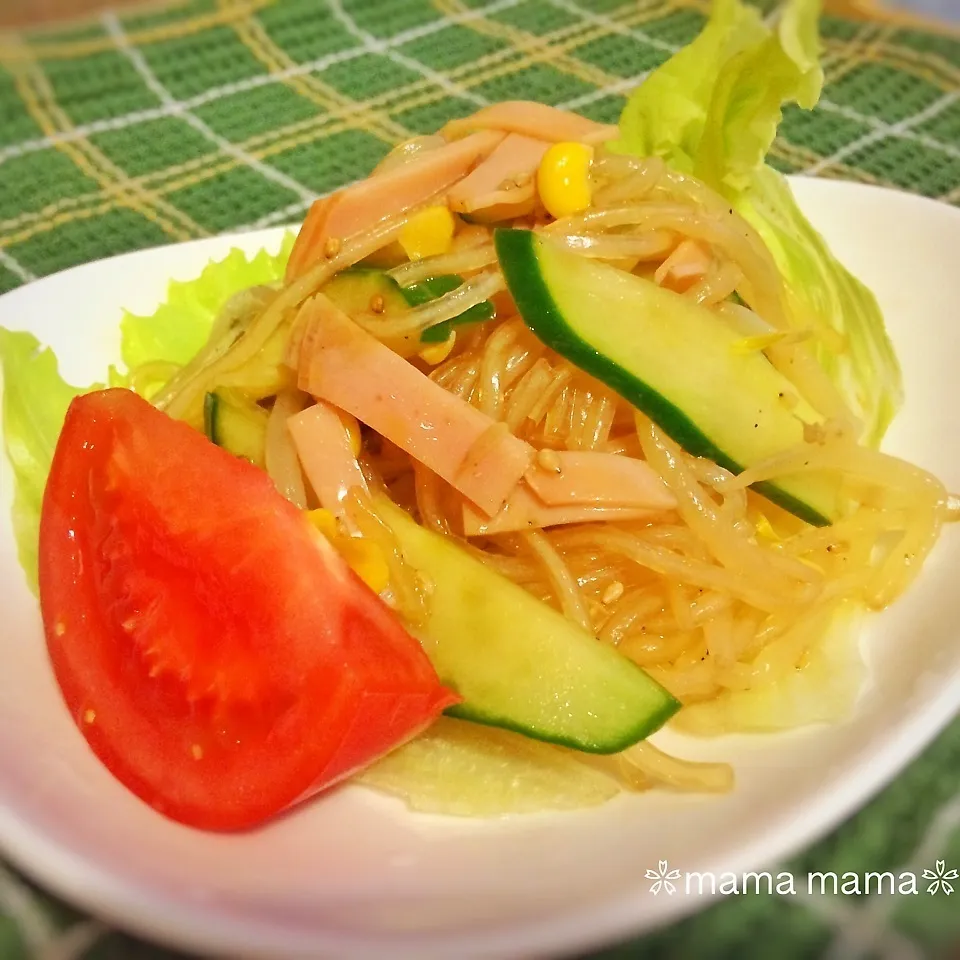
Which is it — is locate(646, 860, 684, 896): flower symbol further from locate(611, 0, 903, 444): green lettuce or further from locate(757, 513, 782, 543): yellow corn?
locate(611, 0, 903, 444): green lettuce

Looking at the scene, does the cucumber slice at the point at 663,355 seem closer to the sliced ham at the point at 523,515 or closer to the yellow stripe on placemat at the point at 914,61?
the sliced ham at the point at 523,515

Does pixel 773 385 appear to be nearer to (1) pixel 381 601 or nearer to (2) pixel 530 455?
(2) pixel 530 455

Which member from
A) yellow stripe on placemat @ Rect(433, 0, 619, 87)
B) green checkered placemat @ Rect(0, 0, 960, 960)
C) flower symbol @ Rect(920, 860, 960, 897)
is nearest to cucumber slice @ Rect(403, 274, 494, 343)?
flower symbol @ Rect(920, 860, 960, 897)

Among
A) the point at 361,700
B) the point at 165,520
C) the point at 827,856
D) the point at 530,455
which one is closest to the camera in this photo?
the point at 361,700

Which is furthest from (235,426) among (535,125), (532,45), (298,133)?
(532,45)

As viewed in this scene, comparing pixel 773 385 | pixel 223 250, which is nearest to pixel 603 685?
pixel 773 385

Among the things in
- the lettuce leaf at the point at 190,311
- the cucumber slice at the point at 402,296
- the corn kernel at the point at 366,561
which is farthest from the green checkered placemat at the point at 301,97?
the corn kernel at the point at 366,561
